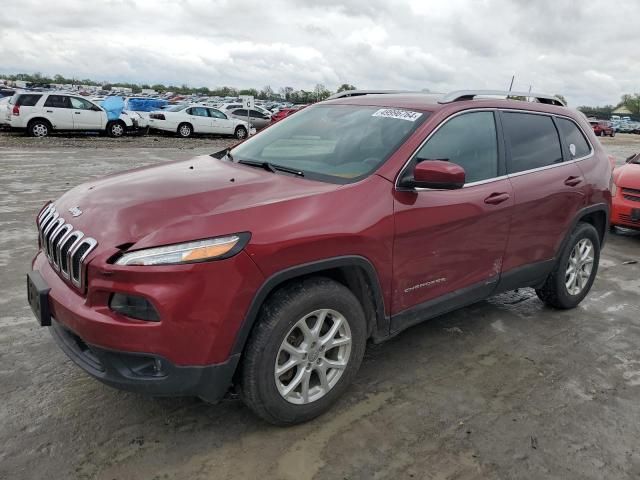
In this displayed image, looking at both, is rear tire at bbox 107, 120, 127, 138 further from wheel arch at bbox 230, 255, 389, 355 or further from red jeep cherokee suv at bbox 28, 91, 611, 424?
wheel arch at bbox 230, 255, 389, 355

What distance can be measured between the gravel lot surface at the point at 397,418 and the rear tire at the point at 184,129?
18845 mm

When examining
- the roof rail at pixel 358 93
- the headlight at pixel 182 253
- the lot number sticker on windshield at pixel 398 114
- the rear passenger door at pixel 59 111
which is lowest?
the rear passenger door at pixel 59 111

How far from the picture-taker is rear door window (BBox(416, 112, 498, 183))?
3.41m

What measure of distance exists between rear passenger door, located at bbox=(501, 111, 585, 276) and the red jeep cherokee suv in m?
0.02

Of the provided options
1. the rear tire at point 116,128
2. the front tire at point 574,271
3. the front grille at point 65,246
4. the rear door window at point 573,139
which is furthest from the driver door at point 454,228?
the rear tire at point 116,128

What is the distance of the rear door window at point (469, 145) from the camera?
11.2ft

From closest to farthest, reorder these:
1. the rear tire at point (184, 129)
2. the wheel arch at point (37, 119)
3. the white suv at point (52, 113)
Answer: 1. the white suv at point (52, 113)
2. the wheel arch at point (37, 119)
3. the rear tire at point (184, 129)

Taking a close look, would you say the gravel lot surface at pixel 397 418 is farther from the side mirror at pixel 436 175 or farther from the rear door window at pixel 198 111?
the rear door window at pixel 198 111

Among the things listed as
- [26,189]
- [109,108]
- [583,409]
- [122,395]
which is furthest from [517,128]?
[109,108]

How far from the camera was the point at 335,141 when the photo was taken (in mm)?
3576

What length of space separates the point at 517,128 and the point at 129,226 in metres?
2.89

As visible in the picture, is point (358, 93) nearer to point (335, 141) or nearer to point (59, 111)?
point (335, 141)

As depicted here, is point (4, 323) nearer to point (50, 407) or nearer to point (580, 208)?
point (50, 407)

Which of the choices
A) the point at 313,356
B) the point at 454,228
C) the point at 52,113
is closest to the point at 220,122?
the point at 52,113
